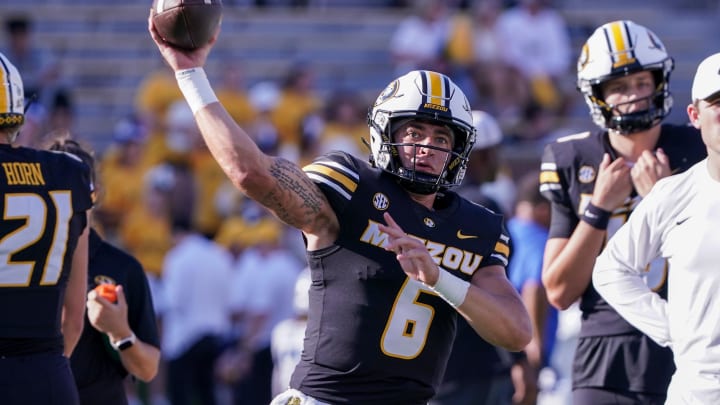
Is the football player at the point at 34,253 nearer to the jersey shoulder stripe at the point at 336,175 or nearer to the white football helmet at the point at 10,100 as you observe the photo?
the white football helmet at the point at 10,100

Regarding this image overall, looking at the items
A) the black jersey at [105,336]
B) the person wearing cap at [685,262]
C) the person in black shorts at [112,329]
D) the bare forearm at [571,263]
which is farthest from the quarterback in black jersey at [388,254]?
the black jersey at [105,336]

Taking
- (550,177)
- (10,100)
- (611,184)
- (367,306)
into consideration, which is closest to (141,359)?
(10,100)

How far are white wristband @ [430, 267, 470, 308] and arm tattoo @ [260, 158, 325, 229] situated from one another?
466 mm

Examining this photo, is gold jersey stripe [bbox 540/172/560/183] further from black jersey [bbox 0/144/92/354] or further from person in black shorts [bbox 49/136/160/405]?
black jersey [bbox 0/144/92/354]

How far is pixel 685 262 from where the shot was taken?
4.38m

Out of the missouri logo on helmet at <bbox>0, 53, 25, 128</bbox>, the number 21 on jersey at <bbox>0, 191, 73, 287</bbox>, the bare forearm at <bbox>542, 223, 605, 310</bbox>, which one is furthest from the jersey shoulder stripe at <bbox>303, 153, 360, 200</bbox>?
the bare forearm at <bbox>542, 223, 605, 310</bbox>

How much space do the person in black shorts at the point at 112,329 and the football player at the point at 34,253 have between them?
0.47 m

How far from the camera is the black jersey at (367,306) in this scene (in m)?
4.33

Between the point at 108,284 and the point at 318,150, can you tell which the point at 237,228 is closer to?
the point at 318,150

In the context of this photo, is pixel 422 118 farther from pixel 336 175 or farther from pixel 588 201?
pixel 588 201

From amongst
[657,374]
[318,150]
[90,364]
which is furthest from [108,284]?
[318,150]

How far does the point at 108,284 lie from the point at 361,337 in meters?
1.62

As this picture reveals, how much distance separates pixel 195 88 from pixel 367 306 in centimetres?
92

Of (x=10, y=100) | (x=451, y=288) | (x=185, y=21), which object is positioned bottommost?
(x=451, y=288)
